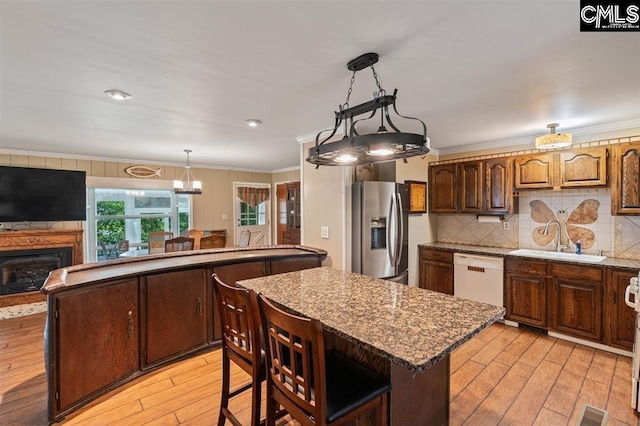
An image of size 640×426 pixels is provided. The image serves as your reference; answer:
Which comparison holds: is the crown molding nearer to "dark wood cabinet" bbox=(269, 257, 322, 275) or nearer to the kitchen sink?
the kitchen sink

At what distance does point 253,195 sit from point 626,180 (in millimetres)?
6396

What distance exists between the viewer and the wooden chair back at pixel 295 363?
1.14 meters

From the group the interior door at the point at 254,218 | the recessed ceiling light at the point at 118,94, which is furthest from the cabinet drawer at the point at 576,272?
the interior door at the point at 254,218

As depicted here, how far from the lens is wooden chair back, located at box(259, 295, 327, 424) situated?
114 centimetres

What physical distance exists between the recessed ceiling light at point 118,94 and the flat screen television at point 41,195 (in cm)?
351

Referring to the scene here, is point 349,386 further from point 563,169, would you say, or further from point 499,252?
point 563,169

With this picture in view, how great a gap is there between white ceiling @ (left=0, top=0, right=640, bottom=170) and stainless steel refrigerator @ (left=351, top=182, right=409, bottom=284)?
0.88 metres

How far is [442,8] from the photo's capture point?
53.2 inches

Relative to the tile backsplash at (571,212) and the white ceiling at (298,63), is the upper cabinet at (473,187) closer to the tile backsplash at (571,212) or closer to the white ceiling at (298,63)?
the tile backsplash at (571,212)

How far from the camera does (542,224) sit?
12.6 ft

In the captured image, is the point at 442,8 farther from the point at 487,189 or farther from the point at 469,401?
the point at 487,189

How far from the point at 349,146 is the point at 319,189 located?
220 cm

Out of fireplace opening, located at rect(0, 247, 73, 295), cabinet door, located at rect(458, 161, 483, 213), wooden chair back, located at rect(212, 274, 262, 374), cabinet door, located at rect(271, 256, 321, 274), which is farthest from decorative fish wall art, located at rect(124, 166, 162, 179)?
cabinet door, located at rect(458, 161, 483, 213)

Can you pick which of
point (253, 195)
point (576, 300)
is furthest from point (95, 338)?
point (253, 195)
